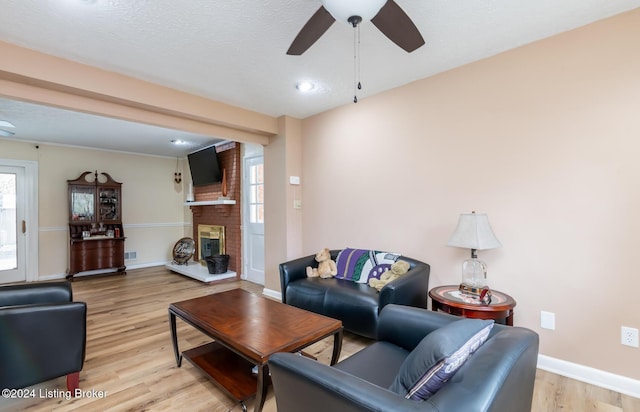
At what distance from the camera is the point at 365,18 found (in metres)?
1.46

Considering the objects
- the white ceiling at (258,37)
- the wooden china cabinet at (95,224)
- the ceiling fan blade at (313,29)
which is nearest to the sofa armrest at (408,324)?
the ceiling fan blade at (313,29)

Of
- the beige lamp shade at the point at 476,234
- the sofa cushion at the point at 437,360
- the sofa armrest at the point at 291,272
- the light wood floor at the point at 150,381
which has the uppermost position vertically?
the beige lamp shade at the point at 476,234

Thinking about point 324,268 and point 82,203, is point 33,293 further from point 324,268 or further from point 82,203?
point 82,203

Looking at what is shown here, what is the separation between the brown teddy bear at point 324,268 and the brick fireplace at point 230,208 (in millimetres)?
2308

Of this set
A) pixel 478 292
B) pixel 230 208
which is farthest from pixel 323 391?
pixel 230 208

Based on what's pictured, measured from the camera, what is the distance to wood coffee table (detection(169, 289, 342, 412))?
166 cm

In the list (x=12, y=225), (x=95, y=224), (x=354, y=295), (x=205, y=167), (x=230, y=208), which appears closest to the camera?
(x=354, y=295)

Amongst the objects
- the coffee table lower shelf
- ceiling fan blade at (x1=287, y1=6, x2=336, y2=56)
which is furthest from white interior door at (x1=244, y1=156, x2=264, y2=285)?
ceiling fan blade at (x1=287, y1=6, x2=336, y2=56)

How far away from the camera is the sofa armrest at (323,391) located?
889 mm

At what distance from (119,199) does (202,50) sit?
4789mm

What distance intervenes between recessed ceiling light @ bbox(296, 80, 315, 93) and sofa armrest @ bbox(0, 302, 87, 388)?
2516 mm

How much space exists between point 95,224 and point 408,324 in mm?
6136

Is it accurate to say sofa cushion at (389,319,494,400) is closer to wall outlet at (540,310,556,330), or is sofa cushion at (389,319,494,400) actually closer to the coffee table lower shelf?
the coffee table lower shelf

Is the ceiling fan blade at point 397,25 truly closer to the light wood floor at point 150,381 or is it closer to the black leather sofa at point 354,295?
the black leather sofa at point 354,295
